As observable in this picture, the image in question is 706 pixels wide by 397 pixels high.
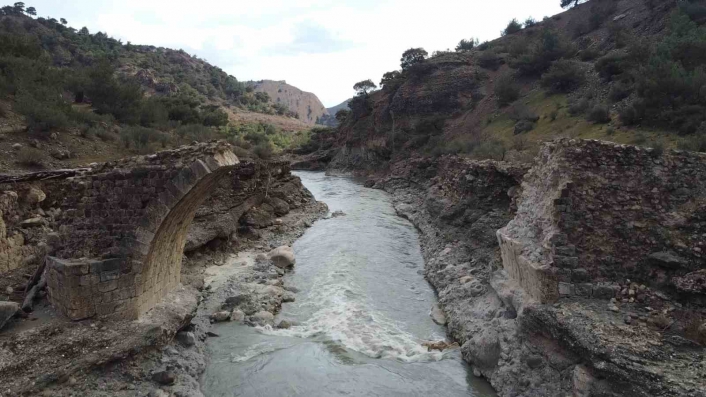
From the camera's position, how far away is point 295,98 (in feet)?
506

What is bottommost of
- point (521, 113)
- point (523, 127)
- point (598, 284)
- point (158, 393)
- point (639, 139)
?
point (158, 393)

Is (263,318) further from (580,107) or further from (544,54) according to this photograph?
(544,54)

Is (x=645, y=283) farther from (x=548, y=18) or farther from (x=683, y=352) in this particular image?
(x=548, y=18)

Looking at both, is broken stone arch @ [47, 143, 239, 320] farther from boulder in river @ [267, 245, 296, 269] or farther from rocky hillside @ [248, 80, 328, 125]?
rocky hillside @ [248, 80, 328, 125]

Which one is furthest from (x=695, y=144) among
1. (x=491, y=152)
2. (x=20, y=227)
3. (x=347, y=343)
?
(x=20, y=227)

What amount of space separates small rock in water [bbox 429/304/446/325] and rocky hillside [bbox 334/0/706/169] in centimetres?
658

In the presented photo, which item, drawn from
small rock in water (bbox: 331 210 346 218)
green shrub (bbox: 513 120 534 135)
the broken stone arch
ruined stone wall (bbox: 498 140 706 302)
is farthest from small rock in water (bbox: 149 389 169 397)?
green shrub (bbox: 513 120 534 135)

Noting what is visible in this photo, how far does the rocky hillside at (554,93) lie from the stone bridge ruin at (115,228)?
10.9 metres

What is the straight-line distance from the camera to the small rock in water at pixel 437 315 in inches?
385

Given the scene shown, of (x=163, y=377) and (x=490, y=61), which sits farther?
(x=490, y=61)

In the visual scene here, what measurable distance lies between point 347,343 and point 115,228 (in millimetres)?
4728

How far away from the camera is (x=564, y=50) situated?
110 feet

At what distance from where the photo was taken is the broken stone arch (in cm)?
655

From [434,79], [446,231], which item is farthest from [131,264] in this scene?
[434,79]
